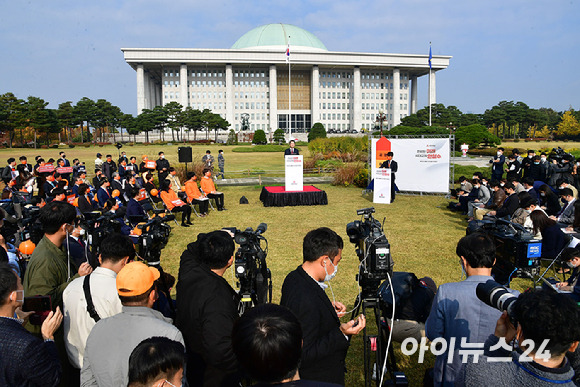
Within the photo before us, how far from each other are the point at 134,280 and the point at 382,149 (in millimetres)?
15752

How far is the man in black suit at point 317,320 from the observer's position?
2.56 metres

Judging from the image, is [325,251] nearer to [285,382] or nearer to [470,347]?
[470,347]

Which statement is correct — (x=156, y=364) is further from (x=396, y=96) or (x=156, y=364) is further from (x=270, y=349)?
(x=396, y=96)

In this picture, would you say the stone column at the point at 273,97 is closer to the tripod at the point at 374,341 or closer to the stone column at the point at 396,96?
the stone column at the point at 396,96

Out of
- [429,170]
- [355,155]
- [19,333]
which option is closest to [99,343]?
[19,333]

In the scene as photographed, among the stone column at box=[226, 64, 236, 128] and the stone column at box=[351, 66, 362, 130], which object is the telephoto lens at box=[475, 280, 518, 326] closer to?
the stone column at box=[226, 64, 236, 128]

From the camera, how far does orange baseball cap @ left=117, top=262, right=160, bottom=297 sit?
8.24 ft

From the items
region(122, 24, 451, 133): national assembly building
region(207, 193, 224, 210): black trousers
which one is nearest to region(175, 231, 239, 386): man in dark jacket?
region(207, 193, 224, 210): black trousers

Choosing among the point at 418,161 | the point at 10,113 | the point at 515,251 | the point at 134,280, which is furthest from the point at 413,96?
the point at 134,280

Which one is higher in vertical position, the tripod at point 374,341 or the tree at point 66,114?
the tree at point 66,114

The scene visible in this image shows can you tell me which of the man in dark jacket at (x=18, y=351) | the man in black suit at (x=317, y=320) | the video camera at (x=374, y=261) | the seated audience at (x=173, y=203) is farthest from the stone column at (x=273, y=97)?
the man in dark jacket at (x=18, y=351)
